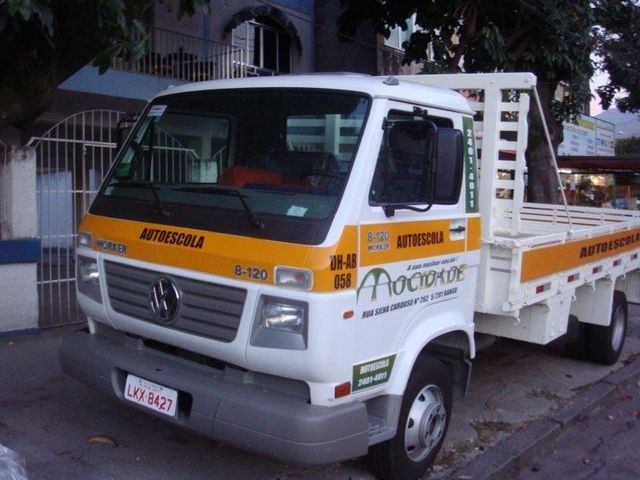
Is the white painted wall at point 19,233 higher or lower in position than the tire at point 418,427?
higher

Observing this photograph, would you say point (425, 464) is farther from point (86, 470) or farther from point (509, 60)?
point (509, 60)

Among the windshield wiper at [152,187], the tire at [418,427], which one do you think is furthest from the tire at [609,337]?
the windshield wiper at [152,187]

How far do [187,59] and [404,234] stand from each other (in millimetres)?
→ 9092

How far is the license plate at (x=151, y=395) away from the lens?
12.3 feet

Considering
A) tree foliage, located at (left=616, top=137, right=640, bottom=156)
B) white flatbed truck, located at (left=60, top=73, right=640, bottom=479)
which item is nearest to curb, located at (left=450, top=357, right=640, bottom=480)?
white flatbed truck, located at (left=60, top=73, right=640, bottom=479)

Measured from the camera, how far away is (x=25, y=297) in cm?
685

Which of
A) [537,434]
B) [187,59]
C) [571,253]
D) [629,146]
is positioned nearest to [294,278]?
[537,434]

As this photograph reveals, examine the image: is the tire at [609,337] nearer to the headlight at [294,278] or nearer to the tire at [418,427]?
the tire at [418,427]

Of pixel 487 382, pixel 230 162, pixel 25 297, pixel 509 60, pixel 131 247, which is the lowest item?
pixel 487 382

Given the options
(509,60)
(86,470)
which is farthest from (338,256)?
(509,60)

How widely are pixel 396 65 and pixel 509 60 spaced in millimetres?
5773

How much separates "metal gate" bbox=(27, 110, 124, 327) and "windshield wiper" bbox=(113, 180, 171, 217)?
2.89 m

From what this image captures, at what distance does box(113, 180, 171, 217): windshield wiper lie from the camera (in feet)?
13.2

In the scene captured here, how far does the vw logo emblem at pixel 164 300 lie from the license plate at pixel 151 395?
363 mm
